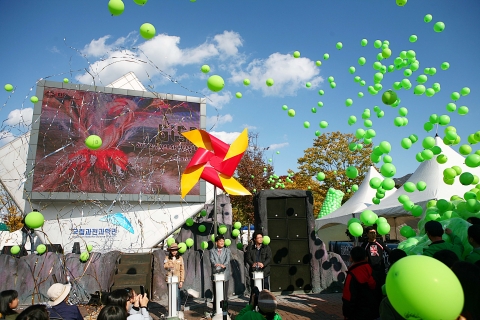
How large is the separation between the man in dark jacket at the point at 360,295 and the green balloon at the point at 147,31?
3.82m

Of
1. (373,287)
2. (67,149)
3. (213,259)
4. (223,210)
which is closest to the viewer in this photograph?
(373,287)

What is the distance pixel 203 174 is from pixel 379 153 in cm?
326

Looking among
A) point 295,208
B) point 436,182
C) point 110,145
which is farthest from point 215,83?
point 110,145

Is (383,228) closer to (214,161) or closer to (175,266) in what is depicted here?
(214,161)

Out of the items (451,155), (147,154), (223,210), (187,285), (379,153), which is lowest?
(187,285)

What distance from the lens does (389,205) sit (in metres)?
10.7

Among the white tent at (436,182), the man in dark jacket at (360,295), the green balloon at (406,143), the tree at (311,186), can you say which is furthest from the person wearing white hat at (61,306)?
the tree at (311,186)

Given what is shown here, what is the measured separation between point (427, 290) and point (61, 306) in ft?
8.58

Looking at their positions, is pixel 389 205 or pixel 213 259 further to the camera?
pixel 389 205

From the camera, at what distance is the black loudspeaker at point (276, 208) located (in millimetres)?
7071

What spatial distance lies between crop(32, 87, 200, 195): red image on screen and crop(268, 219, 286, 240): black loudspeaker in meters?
9.32

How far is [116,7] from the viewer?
4.11 meters

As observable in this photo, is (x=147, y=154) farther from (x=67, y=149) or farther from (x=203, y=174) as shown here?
(x=203, y=174)

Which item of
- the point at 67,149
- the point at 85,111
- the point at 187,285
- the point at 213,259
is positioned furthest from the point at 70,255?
the point at 85,111
